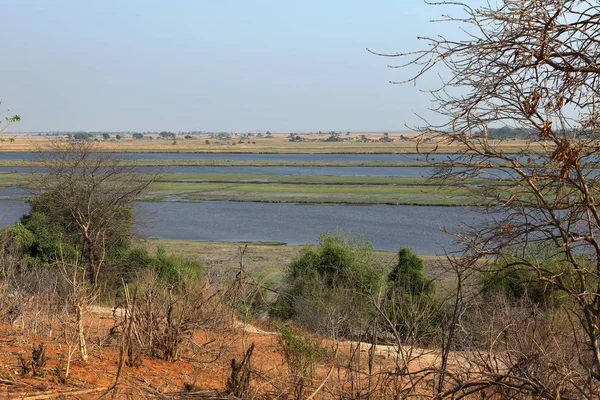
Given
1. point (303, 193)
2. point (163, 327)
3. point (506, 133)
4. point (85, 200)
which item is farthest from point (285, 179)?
point (506, 133)

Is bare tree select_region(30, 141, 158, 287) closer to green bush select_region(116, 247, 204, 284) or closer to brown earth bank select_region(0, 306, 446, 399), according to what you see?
green bush select_region(116, 247, 204, 284)

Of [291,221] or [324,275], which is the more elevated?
[324,275]

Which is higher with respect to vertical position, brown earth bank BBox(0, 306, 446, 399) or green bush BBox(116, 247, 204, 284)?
brown earth bank BBox(0, 306, 446, 399)

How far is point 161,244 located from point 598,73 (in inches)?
1169

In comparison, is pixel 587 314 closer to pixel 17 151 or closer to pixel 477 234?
pixel 477 234

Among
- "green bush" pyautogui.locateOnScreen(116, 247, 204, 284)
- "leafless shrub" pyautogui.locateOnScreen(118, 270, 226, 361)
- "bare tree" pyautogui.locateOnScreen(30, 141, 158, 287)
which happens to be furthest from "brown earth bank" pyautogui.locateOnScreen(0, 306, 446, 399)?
"bare tree" pyautogui.locateOnScreen(30, 141, 158, 287)

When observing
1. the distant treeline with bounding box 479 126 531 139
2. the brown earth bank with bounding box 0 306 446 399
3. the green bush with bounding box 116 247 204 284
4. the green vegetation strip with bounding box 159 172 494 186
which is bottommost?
the green bush with bounding box 116 247 204 284

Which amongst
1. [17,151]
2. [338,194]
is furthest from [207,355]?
[17,151]

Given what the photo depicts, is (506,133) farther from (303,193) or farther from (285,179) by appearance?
(285,179)

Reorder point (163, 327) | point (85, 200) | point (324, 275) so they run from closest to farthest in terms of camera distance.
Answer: point (163, 327) < point (324, 275) < point (85, 200)

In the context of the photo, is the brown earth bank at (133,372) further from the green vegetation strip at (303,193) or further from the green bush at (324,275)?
the green vegetation strip at (303,193)

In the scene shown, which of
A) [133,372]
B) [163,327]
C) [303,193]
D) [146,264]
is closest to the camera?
[133,372]

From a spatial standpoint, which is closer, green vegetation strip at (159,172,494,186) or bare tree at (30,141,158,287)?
bare tree at (30,141,158,287)

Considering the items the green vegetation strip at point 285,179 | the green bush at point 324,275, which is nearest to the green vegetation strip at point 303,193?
the green vegetation strip at point 285,179
